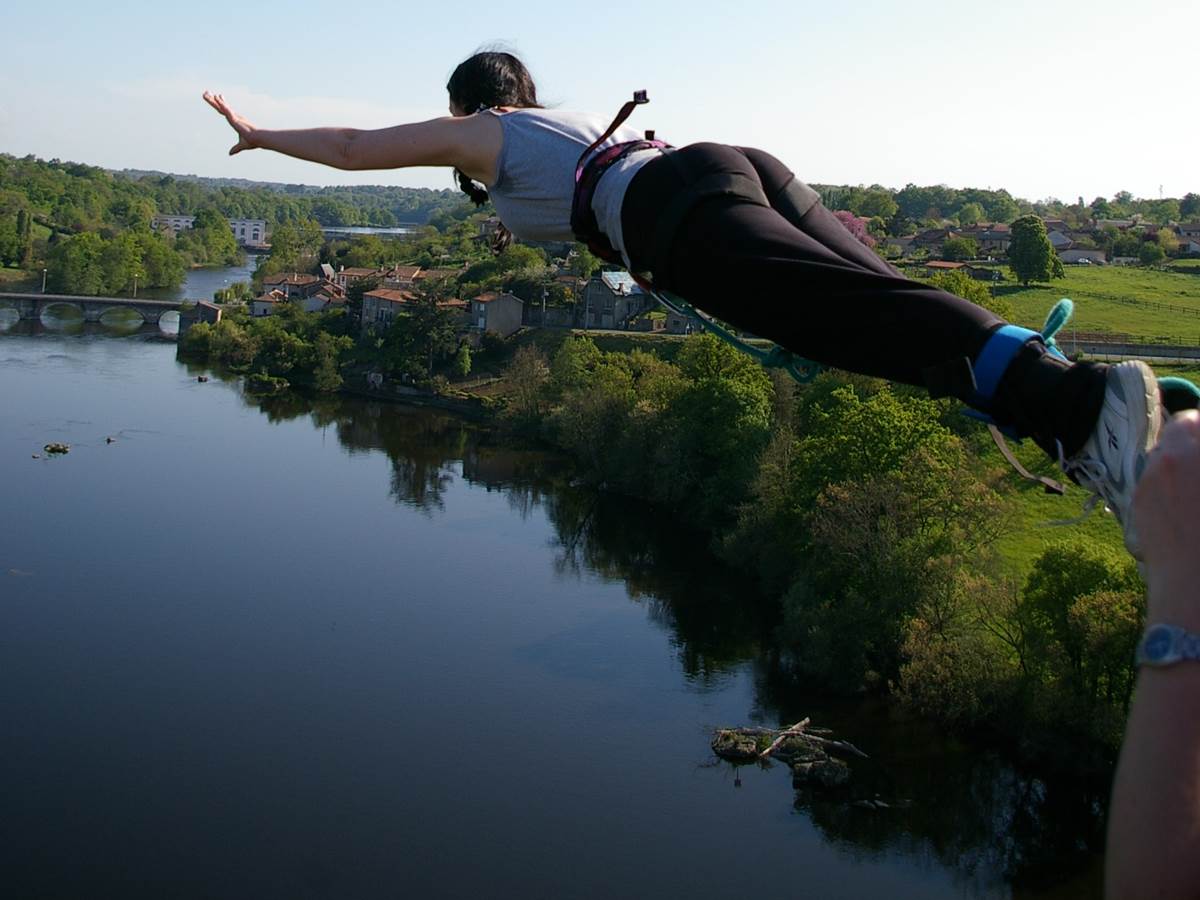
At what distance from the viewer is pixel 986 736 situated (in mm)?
12484

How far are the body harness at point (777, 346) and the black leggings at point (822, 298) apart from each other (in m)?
0.01

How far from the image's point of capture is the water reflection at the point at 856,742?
34.9 feet

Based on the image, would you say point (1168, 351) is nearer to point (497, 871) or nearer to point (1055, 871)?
point (1055, 871)

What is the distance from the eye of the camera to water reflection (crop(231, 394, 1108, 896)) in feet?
34.9

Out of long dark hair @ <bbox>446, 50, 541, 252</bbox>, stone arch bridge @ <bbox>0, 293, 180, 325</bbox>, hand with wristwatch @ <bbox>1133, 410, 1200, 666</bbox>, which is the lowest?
stone arch bridge @ <bbox>0, 293, 180, 325</bbox>

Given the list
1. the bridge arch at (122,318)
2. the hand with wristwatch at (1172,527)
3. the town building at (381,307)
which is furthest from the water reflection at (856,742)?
the bridge arch at (122,318)

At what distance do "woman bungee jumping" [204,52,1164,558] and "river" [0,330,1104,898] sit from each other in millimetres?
8399

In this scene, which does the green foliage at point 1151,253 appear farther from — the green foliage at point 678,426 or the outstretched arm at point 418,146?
the outstretched arm at point 418,146

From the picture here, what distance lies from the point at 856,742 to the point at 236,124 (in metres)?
11.1

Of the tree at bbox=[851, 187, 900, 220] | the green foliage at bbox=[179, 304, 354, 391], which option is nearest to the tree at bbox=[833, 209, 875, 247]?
the green foliage at bbox=[179, 304, 354, 391]

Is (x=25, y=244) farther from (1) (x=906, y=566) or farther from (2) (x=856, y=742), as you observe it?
(2) (x=856, y=742)

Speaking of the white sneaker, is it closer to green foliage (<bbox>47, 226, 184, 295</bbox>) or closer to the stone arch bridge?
the stone arch bridge

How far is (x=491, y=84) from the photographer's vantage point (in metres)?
2.30

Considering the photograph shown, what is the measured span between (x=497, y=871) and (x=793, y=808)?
9.49 feet
